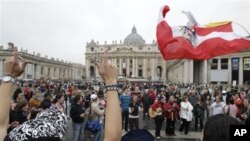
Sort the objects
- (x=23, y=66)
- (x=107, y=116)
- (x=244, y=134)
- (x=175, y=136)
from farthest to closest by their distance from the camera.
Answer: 1. (x=175, y=136)
2. (x=23, y=66)
3. (x=107, y=116)
4. (x=244, y=134)

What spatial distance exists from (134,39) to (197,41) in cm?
13356

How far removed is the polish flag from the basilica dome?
131m

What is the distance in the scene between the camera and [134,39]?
144625 millimetres

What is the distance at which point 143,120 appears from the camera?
19.0 m

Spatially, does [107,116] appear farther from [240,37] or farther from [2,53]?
[2,53]

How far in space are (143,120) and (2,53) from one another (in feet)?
274

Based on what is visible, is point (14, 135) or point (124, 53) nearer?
point (14, 135)

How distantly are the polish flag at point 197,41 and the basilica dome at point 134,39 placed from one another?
13050cm

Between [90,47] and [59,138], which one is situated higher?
[90,47]

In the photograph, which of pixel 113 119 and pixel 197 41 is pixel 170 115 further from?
pixel 113 119

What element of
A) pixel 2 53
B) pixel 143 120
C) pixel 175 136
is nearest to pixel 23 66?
pixel 175 136

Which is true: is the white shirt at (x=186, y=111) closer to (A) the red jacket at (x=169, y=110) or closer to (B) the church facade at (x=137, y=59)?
(A) the red jacket at (x=169, y=110)

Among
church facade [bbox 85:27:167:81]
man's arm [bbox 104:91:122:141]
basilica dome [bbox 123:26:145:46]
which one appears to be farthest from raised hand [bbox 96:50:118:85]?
basilica dome [bbox 123:26:145:46]

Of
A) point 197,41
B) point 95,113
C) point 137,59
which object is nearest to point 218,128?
point 95,113
